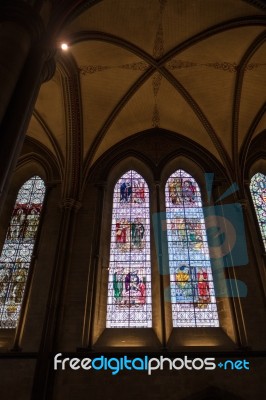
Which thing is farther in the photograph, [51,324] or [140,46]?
[140,46]

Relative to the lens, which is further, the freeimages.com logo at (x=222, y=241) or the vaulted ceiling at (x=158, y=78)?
the vaulted ceiling at (x=158, y=78)

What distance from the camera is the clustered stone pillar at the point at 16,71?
4797 millimetres

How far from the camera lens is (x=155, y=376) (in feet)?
26.3

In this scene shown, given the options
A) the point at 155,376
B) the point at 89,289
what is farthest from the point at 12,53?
the point at 155,376

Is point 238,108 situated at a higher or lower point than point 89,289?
higher

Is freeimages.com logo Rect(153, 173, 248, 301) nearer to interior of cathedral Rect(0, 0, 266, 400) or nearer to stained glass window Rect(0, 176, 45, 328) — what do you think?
interior of cathedral Rect(0, 0, 266, 400)

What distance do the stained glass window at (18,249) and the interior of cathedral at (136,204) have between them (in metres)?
0.05

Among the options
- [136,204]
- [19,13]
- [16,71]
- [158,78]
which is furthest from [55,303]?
[158,78]

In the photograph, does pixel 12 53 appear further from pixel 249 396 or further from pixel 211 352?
pixel 249 396

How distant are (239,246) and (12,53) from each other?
802 centimetres

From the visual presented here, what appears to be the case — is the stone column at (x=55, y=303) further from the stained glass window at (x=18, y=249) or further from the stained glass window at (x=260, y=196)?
the stained glass window at (x=260, y=196)

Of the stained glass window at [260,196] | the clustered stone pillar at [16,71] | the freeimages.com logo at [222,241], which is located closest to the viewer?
the clustered stone pillar at [16,71]

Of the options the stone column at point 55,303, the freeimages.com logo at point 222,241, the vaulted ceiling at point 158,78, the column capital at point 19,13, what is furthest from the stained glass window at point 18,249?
the column capital at point 19,13

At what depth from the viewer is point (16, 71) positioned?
16.5 ft
